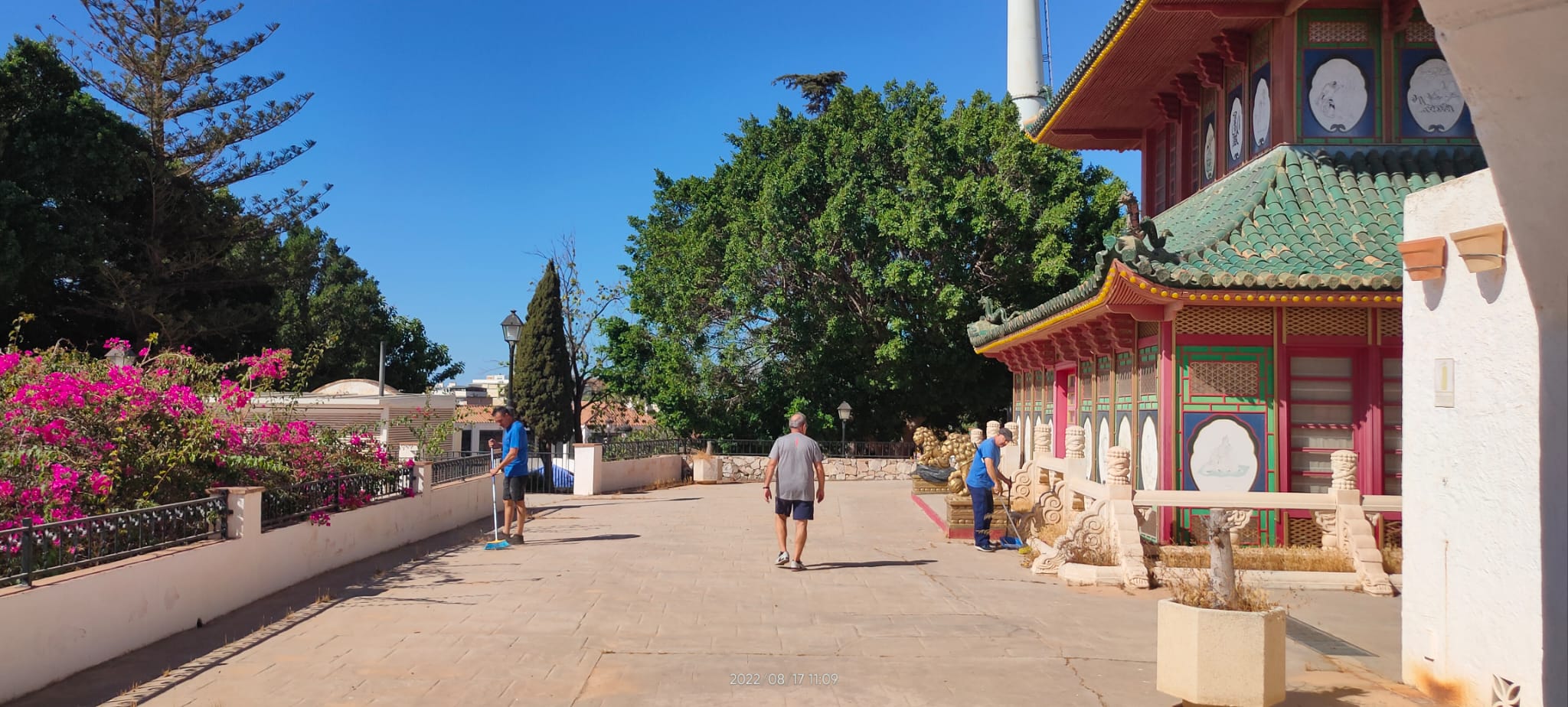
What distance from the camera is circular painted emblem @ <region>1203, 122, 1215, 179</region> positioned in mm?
16625

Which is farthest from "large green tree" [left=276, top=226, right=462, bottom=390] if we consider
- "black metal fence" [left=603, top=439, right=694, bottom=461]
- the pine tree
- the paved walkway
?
the paved walkway

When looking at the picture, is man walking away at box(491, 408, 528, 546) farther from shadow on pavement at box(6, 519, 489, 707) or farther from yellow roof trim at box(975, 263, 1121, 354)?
yellow roof trim at box(975, 263, 1121, 354)

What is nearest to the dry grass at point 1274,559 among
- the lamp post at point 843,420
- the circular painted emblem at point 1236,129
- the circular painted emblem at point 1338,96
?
the circular painted emblem at point 1338,96

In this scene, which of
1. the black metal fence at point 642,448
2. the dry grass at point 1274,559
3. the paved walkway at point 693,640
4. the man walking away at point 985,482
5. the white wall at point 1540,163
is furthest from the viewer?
the black metal fence at point 642,448

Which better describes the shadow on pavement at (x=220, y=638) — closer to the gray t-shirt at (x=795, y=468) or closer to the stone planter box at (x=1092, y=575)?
the gray t-shirt at (x=795, y=468)

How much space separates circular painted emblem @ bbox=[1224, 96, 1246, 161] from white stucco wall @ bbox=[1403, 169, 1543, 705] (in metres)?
8.66

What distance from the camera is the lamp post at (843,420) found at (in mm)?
33906

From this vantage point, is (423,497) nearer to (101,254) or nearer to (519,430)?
(519,430)

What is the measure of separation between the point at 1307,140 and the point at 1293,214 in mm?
1589

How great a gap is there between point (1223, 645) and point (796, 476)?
5976 mm

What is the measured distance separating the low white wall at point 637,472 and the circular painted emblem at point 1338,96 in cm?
1714

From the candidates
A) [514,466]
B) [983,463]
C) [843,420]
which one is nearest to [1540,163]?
[983,463]

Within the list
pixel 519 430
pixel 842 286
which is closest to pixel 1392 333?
pixel 519 430

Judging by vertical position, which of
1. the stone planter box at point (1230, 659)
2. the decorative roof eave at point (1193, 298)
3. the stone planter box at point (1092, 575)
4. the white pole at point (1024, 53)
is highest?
the white pole at point (1024, 53)
